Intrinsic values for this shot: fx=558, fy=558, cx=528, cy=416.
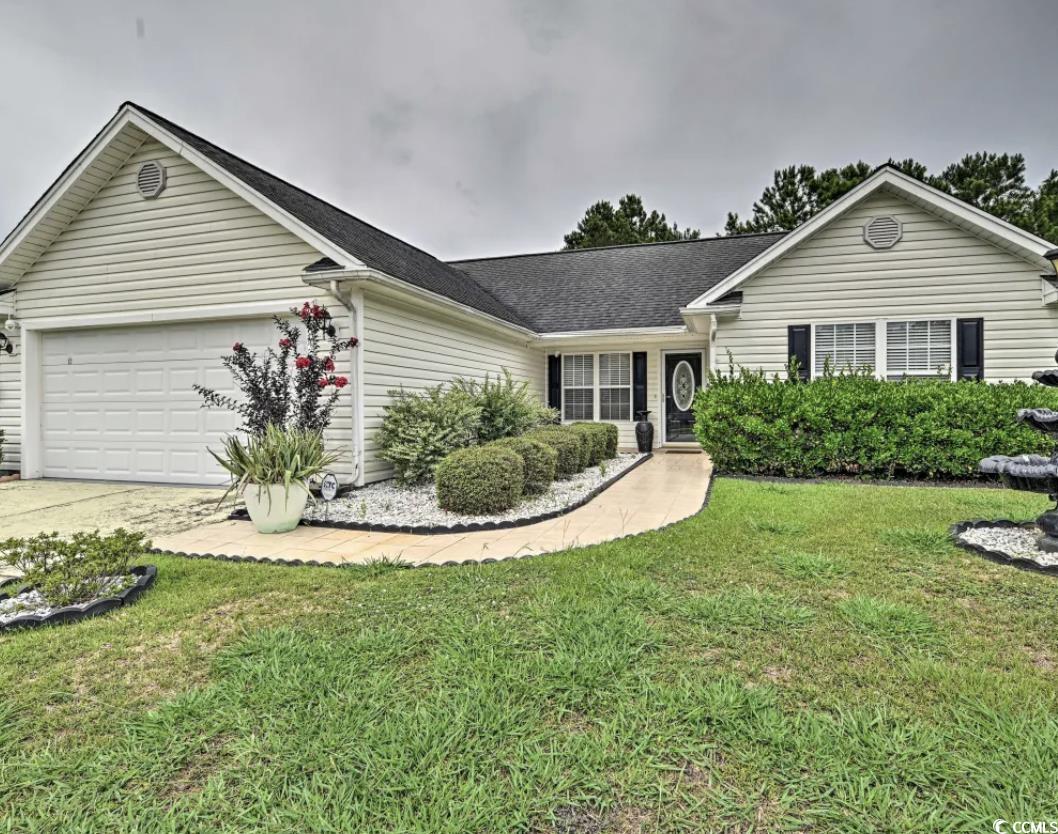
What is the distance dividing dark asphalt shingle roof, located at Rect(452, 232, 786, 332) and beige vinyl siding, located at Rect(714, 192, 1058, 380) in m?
2.62

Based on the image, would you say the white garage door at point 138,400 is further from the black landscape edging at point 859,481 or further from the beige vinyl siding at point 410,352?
the black landscape edging at point 859,481

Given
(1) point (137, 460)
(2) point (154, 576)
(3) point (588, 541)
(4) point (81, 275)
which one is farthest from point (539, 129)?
(2) point (154, 576)

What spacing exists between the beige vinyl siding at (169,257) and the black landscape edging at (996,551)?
6798 mm

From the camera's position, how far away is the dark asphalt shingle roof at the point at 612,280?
515 inches

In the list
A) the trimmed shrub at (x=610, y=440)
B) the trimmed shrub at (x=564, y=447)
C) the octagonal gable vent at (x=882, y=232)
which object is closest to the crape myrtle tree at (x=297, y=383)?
the trimmed shrub at (x=564, y=447)

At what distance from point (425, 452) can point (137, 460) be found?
4947 millimetres

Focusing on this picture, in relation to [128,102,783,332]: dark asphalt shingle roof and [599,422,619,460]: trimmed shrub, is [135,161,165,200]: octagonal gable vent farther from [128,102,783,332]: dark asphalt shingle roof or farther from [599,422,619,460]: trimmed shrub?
[599,422,619,460]: trimmed shrub

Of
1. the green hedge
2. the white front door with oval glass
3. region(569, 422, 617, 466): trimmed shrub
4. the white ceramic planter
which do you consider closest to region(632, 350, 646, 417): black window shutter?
the white front door with oval glass

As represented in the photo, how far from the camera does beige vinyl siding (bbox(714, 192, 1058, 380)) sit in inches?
342

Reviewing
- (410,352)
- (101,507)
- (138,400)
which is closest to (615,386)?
(410,352)

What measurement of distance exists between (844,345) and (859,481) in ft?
8.54

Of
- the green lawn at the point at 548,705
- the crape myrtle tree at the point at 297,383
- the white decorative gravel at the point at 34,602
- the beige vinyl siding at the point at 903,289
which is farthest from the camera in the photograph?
the beige vinyl siding at the point at 903,289

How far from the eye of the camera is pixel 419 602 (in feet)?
11.5

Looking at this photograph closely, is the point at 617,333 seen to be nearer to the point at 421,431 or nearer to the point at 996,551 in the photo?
the point at 421,431
